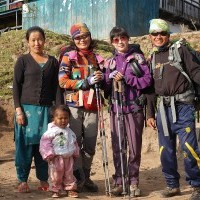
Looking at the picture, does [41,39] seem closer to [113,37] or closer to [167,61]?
[113,37]

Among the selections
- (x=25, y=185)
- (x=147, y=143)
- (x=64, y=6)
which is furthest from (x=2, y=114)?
(x=64, y=6)

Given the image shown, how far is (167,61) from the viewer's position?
508cm

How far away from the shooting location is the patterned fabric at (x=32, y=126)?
5.26m

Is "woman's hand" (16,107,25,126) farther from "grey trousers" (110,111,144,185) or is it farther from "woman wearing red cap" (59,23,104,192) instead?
"grey trousers" (110,111,144,185)

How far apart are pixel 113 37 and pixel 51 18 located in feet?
44.2

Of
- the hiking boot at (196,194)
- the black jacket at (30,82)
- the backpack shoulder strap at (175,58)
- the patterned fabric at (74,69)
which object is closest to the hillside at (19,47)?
the black jacket at (30,82)

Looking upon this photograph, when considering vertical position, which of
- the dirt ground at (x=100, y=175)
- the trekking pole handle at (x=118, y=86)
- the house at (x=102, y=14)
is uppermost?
the house at (x=102, y=14)

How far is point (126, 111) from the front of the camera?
5227 millimetres

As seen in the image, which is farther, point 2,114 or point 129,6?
point 129,6

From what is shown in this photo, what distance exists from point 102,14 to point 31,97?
470 inches

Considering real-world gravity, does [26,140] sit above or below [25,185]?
above

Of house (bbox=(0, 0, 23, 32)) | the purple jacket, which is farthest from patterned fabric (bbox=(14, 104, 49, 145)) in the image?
house (bbox=(0, 0, 23, 32))

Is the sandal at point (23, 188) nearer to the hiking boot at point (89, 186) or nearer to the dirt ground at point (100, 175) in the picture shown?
the dirt ground at point (100, 175)

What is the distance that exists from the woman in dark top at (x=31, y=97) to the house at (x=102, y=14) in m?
11.3
